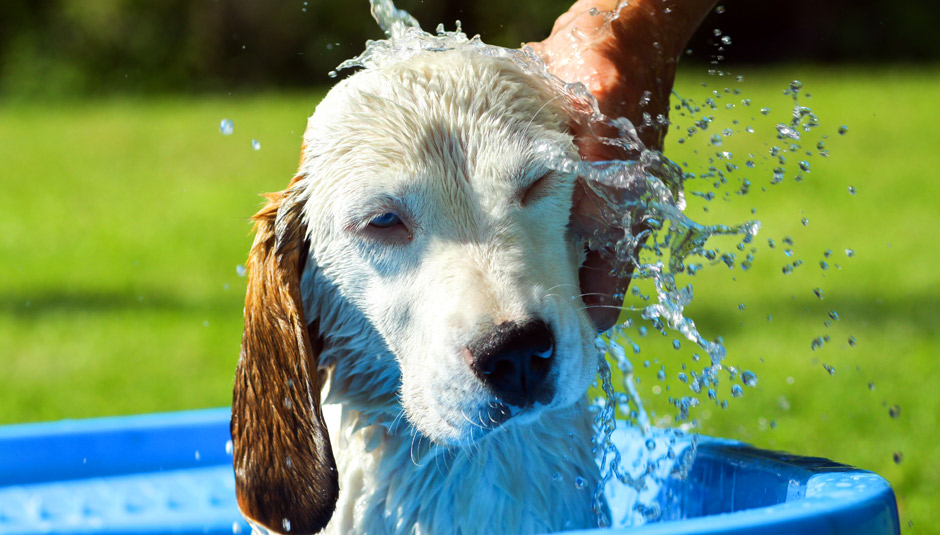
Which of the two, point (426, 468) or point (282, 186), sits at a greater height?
point (426, 468)

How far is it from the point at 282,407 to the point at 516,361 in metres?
0.77

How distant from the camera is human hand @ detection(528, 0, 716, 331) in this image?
3027 mm

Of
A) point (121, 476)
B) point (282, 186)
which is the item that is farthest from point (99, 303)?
point (121, 476)

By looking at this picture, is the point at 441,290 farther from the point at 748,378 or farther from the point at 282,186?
the point at 282,186

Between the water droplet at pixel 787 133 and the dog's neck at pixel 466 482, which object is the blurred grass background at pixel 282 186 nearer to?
the water droplet at pixel 787 133

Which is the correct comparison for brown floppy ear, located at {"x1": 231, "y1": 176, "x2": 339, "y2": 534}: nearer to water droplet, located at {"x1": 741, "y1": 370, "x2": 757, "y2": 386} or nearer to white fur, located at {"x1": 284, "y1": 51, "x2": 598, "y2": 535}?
white fur, located at {"x1": 284, "y1": 51, "x2": 598, "y2": 535}

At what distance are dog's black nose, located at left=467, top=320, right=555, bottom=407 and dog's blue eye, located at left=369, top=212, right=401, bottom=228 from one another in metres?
0.45

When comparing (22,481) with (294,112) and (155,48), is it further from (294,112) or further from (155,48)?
(155,48)

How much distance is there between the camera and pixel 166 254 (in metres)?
9.92

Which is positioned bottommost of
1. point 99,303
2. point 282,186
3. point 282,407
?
point 99,303

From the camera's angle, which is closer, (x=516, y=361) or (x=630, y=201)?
(x=516, y=361)

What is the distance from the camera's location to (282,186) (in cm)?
1221

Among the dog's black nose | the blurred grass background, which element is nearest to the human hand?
the blurred grass background

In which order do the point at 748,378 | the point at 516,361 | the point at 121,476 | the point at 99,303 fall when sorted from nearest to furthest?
the point at 516,361 < the point at 748,378 < the point at 121,476 < the point at 99,303
